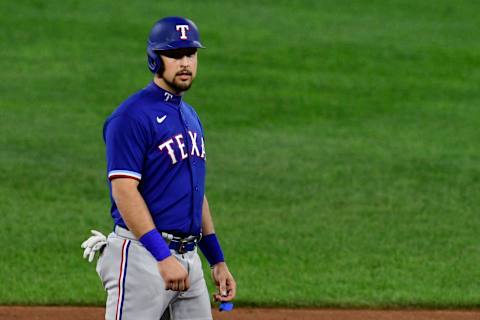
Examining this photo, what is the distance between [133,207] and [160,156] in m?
0.28

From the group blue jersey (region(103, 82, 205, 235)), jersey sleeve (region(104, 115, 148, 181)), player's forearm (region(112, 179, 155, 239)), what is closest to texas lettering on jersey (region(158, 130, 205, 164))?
blue jersey (region(103, 82, 205, 235))

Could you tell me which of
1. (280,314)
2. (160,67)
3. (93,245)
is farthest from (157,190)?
(280,314)

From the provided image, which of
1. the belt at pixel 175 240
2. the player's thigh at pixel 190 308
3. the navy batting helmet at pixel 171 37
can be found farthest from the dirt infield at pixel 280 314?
the navy batting helmet at pixel 171 37

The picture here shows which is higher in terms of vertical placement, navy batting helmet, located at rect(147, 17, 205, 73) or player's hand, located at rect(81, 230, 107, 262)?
navy batting helmet, located at rect(147, 17, 205, 73)

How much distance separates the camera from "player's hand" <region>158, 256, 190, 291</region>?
488cm

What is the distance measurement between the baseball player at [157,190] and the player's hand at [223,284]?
151mm

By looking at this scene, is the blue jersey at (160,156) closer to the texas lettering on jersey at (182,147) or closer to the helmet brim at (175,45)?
the texas lettering on jersey at (182,147)

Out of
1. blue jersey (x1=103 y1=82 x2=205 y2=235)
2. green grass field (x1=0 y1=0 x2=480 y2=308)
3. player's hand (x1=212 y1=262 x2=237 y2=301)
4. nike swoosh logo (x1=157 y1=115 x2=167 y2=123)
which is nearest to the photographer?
blue jersey (x1=103 y1=82 x2=205 y2=235)

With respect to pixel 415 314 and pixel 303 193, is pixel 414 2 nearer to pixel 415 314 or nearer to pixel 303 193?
pixel 303 193

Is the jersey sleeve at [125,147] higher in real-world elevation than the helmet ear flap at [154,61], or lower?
lower

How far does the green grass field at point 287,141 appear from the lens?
346 inches

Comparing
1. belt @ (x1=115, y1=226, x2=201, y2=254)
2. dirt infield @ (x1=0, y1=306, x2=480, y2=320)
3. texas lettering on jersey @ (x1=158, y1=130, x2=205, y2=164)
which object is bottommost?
dirt infield @ (x1=0, y1=306, x2=480, y2=320)

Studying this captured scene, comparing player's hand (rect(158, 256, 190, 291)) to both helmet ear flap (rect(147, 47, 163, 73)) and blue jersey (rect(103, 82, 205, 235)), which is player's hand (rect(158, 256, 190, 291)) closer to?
blue jersey (rect(103, 82, 205, 235))

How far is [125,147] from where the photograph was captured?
4969 millimetres
